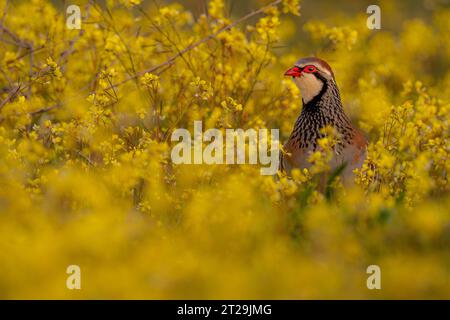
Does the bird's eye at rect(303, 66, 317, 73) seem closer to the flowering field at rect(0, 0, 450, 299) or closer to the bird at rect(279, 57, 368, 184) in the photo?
the bird at rect(279, 57, 368, 184)

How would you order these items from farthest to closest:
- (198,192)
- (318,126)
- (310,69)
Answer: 1. (310,69)
2. (318,126)
3. (198,192)

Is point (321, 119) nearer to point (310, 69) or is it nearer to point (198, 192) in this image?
point (310, 69)

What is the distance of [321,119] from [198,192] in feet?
5.32

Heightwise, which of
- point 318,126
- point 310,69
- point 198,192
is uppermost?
point 310,69

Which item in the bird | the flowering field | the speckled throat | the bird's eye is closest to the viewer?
the flowering field

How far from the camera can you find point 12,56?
805cm

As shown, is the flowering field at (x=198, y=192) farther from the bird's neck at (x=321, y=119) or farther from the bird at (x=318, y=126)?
the bird's neck at (x=321, y=119)

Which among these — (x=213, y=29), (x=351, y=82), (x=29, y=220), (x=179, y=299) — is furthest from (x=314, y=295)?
(x=351, y=82)

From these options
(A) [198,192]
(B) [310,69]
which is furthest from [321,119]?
(A) [198,192]

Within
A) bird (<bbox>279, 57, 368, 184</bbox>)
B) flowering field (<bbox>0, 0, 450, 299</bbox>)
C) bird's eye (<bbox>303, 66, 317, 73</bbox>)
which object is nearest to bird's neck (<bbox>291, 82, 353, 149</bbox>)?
bird (<bbox>279, 57, 368, 184</bbox>)

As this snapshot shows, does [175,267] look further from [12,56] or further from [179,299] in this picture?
[12,56]

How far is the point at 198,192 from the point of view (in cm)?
604

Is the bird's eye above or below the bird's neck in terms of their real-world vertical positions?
above

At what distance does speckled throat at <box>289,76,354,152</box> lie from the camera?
6.98 meters
